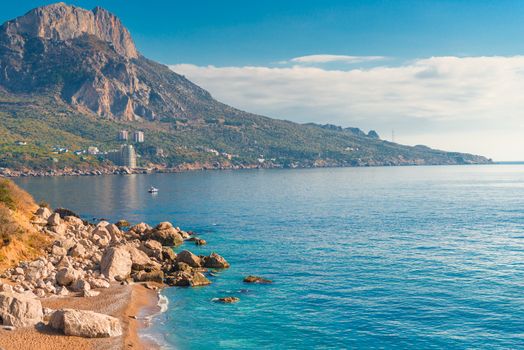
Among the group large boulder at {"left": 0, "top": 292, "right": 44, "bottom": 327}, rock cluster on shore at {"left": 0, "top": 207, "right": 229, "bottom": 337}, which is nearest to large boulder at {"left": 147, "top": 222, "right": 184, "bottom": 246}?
rock cluster on shore at {"left": 0, "top": 207, "right": 229, "bottom": 337}

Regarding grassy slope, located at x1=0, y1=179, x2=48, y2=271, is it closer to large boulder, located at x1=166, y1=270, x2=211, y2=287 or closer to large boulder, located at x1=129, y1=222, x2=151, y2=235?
large boulder, located at x1=166, y1=270, x2=211, y2=287

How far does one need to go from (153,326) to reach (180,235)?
3921 centimetres

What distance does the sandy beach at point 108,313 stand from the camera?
2814 centimetres

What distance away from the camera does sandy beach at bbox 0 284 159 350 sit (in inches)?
1108

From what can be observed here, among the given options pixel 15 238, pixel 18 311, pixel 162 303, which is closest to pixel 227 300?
pixel 162 303

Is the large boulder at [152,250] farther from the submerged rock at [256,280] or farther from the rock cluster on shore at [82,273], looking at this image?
the submerged rock at [256,280]

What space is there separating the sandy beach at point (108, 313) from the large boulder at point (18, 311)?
780mm

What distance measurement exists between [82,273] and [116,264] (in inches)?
129

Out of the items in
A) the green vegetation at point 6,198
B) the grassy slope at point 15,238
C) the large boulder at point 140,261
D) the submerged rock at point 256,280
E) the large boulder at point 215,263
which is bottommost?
the submerged rock at point 256,280

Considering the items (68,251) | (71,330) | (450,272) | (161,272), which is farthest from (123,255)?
(450,272)

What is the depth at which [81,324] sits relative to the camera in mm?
29797

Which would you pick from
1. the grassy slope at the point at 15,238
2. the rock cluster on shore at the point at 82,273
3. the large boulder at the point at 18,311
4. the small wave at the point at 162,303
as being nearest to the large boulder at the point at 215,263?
the rock cluster on shore at the point at 82,273

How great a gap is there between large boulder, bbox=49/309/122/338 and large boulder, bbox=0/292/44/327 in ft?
4.11

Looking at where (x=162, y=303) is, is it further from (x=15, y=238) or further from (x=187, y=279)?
(x=15, y=238)
